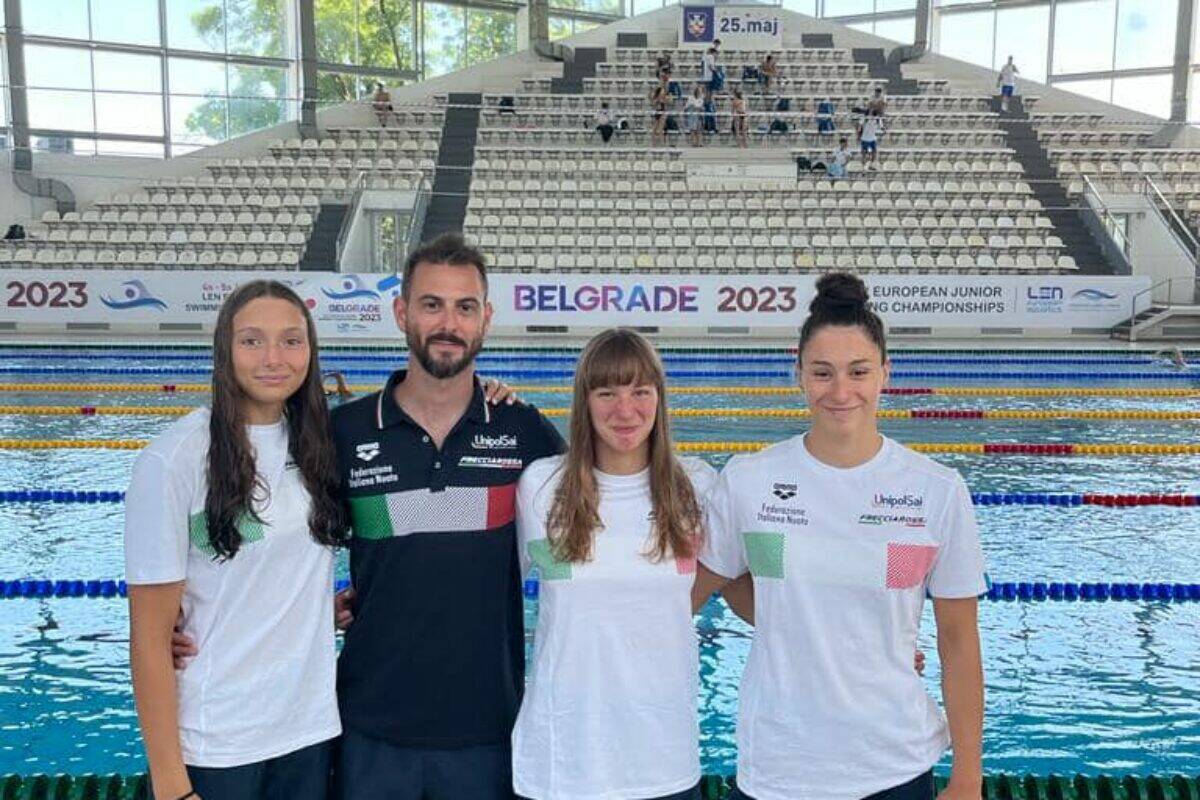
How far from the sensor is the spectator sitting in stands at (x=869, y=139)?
1888cm

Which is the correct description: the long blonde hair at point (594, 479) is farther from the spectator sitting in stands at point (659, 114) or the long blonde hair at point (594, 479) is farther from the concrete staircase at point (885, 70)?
the concrete staircase at point (885, 70)

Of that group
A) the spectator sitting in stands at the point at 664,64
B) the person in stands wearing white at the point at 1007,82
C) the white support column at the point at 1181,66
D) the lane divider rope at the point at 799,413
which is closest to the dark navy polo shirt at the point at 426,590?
the lane divider rope at the point at 799,413

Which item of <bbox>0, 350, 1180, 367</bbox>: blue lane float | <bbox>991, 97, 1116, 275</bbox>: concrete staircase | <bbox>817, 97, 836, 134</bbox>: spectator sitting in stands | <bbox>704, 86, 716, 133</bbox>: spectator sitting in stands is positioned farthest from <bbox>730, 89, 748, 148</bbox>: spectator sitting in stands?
<bbox>0, 350, 1180, 367</bbox>: blue lane float

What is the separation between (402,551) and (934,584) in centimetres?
92

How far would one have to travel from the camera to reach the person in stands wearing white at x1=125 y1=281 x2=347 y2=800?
5.44ft

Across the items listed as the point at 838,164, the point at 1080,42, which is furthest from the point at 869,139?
the point at 1080,42

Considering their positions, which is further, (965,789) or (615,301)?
(615,301)

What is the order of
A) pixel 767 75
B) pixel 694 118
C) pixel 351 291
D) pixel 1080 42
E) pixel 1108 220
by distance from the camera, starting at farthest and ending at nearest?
pixel 1080 42 → pixel 767 75 → pixel 694 118 → pixel 1108 220 → pixel 351 291

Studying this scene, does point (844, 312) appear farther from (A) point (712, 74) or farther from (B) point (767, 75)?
(B) point (767, 75)

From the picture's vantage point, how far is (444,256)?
1922 mm

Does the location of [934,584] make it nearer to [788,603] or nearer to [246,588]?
[788,603]

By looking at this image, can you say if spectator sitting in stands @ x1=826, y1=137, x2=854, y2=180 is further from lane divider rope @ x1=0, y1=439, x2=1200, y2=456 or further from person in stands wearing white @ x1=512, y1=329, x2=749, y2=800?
person in stands wearing white @ x1=512, y1=329, x2=749, y2=800

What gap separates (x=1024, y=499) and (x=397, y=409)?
5297mm

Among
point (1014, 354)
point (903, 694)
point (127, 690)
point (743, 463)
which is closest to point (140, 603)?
point (743, 463)
